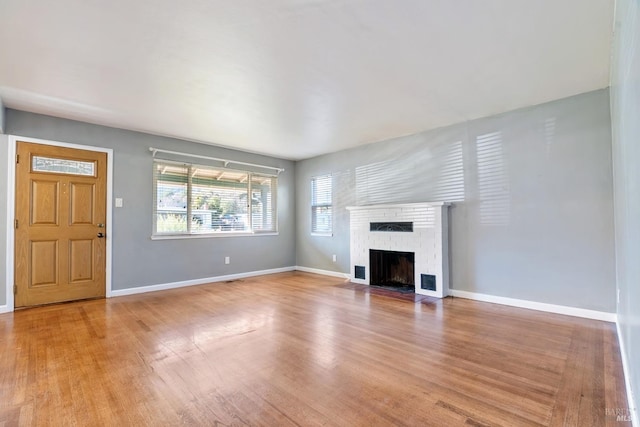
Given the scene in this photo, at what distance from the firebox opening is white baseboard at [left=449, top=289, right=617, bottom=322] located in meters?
0.77

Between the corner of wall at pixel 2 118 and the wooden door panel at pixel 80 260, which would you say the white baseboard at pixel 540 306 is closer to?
the wooden door panel at pixel 80 260

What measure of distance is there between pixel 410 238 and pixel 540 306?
1722mm

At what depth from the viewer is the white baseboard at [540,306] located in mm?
3162

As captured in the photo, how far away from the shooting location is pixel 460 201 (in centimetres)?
424

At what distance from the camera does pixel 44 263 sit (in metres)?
3.88

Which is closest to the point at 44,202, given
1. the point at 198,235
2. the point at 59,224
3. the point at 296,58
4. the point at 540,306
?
the point at 59,224

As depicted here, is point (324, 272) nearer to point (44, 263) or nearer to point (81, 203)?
point (81, 203)

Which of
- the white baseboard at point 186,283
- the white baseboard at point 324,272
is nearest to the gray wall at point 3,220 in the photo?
the white baseboard at point 186,283

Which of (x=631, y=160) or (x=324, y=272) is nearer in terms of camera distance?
(x=631, y=160)

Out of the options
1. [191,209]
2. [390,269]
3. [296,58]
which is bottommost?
[390,269]

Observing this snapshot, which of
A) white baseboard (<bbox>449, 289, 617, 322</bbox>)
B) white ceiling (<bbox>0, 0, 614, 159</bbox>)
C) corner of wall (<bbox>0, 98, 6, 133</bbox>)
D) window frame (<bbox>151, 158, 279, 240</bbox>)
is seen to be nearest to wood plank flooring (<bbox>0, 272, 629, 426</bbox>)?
white baseboard (<bbox>449, 289, 617, 322</bbox>)

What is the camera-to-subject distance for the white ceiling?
79.7 inches

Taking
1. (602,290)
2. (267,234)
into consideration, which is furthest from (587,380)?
(267,234)

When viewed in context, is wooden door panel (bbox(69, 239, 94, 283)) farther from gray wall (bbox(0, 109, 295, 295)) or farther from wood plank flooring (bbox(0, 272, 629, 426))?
wood plank flooring (bbox(0, 272, 629, 426))
